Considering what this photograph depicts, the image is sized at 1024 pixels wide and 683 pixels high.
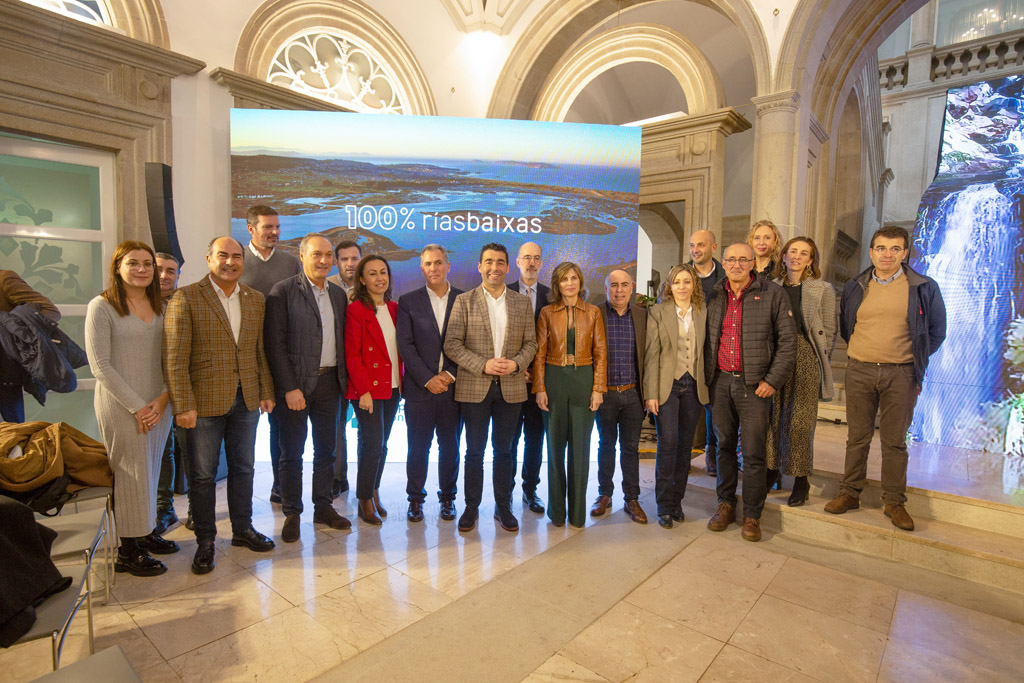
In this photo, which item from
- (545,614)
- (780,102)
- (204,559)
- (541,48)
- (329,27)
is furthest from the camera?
(541,48)

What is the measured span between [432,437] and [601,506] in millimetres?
1191

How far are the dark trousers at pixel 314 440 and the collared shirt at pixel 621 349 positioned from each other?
1.67 meters

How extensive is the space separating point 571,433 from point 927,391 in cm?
381

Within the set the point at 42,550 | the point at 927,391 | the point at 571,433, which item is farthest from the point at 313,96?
the point at 927,391

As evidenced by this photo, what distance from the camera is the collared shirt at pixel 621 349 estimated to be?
3.40 meters

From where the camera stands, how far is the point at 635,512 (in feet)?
11.5

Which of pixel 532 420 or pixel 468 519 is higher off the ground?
pixel 532 420

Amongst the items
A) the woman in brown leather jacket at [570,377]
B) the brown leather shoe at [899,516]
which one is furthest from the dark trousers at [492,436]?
the brown leather shoe at [899,516]

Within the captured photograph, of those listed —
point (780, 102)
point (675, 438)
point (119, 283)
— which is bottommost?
point (675, 438)

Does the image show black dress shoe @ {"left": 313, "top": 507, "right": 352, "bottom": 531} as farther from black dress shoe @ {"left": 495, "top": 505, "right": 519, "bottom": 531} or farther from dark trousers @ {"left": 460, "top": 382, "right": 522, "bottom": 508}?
black dress shoe @ {"left": 495, "top": 505, "right": 519, "bottom": 531}

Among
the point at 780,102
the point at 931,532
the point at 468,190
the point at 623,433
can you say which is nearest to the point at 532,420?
the point at 623,433

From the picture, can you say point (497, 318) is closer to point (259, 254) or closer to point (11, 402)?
point (259, 254)

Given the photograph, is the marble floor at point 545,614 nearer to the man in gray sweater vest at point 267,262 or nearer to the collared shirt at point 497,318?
the man in gray sweater vest at point 267,262

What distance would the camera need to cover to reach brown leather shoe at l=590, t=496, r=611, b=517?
357cm
